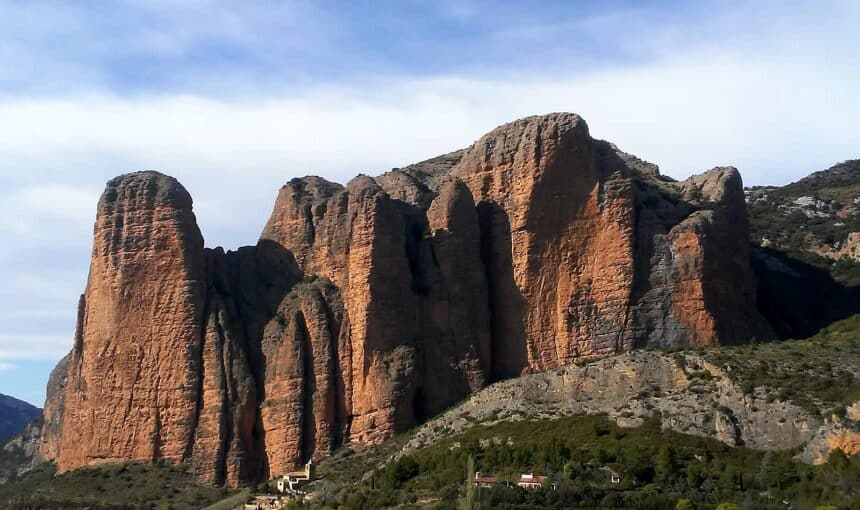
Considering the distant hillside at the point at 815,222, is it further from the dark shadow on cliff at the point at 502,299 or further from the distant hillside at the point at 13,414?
the distant hillside at the point at 13,414

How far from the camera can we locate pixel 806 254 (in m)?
85.2

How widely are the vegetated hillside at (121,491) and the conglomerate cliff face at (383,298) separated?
0.92 meters

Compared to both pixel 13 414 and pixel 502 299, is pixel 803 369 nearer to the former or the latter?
pixel 502 299

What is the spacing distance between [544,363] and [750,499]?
18196 mm

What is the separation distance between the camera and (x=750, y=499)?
→ 5556cm

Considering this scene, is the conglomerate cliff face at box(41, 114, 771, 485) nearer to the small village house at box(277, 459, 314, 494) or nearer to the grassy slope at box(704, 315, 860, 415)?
the small village house at box(277, 459, 314, 494)

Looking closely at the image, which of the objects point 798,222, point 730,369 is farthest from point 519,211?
point 798,222

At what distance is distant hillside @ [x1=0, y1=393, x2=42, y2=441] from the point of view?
16836 centimetres

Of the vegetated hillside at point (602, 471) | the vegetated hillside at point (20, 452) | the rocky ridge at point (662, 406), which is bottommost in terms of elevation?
the vegetated hillside at point (602, 471)

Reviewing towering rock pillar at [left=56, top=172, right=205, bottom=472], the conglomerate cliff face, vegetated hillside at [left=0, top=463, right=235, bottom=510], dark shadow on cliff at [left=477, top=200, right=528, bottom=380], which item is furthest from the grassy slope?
towering rock pillar at [left=56, top=172, right=205, bottom=472]

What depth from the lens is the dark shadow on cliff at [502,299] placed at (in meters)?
73.1

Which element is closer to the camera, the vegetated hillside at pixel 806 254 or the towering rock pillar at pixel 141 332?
the towering rock pillar at pixel 141 332

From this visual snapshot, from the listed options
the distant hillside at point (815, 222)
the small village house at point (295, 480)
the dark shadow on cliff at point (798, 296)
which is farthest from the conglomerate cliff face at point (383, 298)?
the distant hillside at point (815, 222)

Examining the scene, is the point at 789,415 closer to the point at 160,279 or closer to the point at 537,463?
the point at 537,463
